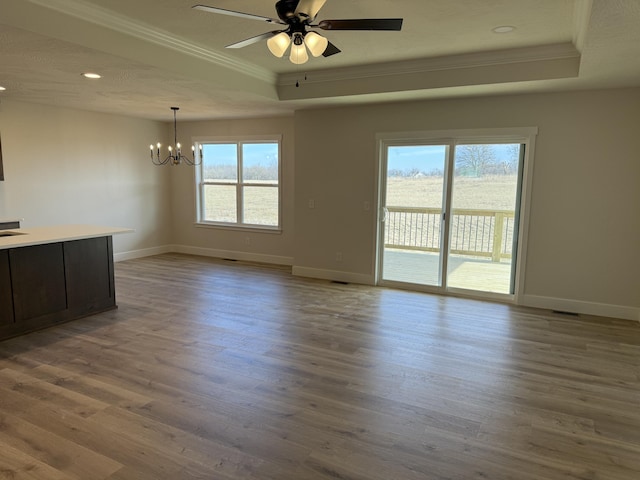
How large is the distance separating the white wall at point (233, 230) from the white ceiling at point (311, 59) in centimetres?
135

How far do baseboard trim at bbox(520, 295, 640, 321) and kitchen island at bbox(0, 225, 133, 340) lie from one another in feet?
15.6

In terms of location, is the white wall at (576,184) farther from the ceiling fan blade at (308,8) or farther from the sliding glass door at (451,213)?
the ceiling fan blade at (308,8)

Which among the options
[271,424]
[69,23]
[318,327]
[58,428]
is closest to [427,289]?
[318,327]

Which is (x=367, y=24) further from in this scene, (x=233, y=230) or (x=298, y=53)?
(x=233, y=230)

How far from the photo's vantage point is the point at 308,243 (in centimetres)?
617

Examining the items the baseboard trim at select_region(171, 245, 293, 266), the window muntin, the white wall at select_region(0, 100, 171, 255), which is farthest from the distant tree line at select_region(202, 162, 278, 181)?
the baseboard trim at select_region(171, 245, 293, 266)

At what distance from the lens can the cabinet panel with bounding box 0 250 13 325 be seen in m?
3.60

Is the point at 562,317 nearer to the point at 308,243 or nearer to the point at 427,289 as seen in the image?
the point at 427,289

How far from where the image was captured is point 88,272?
4.33 meters

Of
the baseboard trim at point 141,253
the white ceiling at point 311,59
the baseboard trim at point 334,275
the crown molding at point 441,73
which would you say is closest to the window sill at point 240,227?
the baseboard trim at point 141,253

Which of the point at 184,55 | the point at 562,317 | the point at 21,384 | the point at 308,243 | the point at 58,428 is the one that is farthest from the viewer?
the point at 308,243

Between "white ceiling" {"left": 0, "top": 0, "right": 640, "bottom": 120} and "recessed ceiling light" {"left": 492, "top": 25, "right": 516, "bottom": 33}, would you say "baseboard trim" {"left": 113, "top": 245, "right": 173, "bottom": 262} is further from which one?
"recessed ceiling light" {"left": 492, "top": 25, "right": 516, "bottom": 33}

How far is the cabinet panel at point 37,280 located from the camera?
372cm

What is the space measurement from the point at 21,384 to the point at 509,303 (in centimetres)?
478
